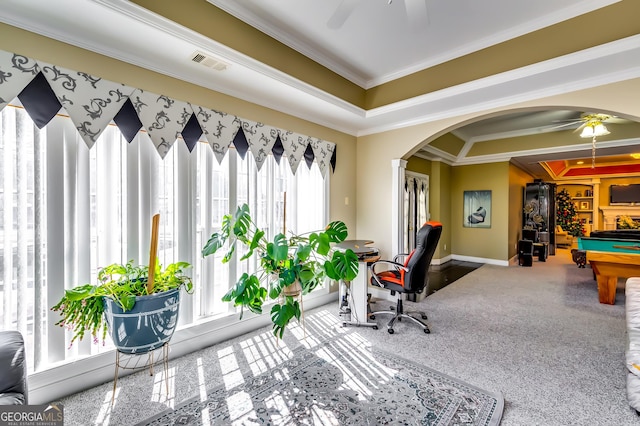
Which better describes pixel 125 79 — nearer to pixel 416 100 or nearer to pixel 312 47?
pixel 312 47

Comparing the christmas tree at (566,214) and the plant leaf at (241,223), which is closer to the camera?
the plant leaf at (241,223)

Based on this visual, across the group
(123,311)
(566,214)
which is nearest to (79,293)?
(123,311)

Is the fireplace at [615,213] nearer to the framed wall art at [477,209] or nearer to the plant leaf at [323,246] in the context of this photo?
the framed wall art at [477,209]

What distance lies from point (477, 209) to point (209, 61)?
6.73m

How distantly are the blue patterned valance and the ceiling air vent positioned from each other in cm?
39

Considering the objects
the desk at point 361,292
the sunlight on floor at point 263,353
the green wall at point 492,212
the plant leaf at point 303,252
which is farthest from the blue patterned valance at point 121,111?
the green wall at point 492,212

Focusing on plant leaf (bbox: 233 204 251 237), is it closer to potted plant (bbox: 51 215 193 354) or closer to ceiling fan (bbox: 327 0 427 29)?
potted plant (bbox: 51 215 193 354)

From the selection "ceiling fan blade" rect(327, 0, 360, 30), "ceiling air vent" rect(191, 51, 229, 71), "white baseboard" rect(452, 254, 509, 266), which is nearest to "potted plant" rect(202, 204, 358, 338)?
"ceiling air vent" rect(191, 51, 229, 71)

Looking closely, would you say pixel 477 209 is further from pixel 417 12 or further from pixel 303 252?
pixel 417 12

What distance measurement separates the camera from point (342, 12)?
5.44ft

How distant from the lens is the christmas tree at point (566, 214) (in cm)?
901

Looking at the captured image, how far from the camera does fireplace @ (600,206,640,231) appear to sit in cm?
813

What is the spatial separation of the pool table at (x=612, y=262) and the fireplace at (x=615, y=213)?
6.78 meters

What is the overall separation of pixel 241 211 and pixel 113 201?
975 mm
